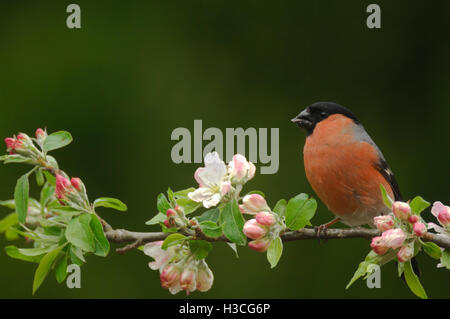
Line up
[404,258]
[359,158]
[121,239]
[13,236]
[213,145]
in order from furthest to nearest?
[359,158]
[213,145]
[13,236]
[121,239]
[404,258]

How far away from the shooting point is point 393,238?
107cm

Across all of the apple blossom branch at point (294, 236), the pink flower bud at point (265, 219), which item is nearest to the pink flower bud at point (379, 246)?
the apple blossom branch at point (294, 236)

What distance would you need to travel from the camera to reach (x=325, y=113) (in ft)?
6.18

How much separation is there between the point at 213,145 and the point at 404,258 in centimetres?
81

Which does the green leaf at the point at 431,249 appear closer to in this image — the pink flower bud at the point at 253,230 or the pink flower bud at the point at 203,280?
the pink flower bud at the point at 253,230

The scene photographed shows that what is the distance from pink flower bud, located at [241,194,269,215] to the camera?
3.76ft

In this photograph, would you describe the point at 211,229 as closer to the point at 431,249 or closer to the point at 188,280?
the point at 188,280

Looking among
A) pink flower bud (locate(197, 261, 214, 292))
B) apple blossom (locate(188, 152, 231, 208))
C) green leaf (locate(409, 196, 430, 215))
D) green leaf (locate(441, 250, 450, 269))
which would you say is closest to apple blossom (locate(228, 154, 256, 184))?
apple blossom (locate(188, 152, 231, 208))

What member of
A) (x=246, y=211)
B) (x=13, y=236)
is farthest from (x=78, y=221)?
(x=13, y=236)

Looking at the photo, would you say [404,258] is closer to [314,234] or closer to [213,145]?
[314,234]

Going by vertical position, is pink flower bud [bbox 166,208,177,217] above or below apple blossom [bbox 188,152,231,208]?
below

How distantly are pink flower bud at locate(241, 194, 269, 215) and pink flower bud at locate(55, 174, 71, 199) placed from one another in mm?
395

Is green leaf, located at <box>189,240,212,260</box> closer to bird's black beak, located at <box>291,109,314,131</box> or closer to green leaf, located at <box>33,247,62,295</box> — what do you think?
green leaf, located at <box>33,247,62,295</box>

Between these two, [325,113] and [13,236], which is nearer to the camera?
[13,236]
